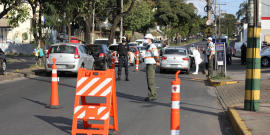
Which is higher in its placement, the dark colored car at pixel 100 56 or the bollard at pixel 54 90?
the dark colored car at pixel 100 56

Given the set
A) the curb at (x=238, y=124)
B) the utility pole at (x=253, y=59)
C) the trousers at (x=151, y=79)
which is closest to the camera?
the curb at (x=238, y=124)

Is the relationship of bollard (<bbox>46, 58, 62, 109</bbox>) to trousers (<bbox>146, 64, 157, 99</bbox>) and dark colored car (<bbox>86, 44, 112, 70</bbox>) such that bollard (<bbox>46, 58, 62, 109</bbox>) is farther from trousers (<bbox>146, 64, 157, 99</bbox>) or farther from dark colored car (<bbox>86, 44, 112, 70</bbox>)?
dark colored car (<bbox>86, 44, 112, 70</bbox>)

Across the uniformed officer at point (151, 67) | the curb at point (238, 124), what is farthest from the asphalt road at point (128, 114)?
the uniformed officer at point (151, 67)

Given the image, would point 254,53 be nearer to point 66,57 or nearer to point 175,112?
point 175,112

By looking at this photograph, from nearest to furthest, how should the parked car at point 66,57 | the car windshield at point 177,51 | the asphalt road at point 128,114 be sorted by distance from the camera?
1. the asphalt road at point 128,114
2. the parked car at point 66,57
3. the car windshield at point 177,51

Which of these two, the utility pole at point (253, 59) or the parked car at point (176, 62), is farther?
the parked car at point (176, 62)

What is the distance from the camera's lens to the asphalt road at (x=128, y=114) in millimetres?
6676

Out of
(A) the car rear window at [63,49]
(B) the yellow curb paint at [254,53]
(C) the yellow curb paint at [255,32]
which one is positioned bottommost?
(B) the yellow curb paint at [254,53]

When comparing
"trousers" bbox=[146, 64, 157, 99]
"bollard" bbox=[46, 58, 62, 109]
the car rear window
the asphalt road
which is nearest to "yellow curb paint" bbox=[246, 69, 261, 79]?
the asphalt road

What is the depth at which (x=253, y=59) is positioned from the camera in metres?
7.56

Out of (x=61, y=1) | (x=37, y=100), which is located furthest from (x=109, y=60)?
(x=37, y=100)

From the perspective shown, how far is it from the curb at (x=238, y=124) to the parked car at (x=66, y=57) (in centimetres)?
1010

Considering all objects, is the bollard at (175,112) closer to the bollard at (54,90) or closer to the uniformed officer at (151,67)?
the bollard at (54,90)

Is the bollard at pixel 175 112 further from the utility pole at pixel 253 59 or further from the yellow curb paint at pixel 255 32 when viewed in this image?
the yellow curb paint at pixel 255 32
